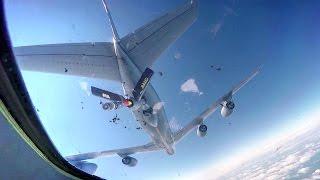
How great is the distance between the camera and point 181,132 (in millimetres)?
18812

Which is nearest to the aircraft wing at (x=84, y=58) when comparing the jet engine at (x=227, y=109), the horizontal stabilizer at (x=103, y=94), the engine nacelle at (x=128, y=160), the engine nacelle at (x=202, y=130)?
the horizontal stabilizer at (x=103, y=94)

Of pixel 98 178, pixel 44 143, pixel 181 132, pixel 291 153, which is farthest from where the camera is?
pixel 291 153

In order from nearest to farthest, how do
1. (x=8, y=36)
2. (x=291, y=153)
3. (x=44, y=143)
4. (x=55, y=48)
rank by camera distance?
(x=8, y=36) → (x=44, y=143) → (x=55, y=48) → (x=291, y=153)

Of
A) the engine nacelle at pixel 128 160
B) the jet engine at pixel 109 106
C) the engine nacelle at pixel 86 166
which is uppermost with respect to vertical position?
the engine nacelle at pixel 128 160

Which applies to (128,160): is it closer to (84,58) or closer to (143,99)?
(143,99)

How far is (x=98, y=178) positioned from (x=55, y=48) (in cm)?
1081

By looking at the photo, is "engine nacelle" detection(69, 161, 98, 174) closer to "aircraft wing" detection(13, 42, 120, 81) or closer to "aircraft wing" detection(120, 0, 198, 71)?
"aircraft wing" detection(13, 42, 120, 81)

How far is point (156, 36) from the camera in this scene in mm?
15516

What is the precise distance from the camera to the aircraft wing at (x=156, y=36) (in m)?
15.0

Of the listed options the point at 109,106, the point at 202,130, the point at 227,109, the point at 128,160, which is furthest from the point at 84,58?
the point at 227,109

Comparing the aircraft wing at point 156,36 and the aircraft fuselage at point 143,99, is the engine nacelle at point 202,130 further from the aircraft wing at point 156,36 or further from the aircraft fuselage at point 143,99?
the aircraft wing at point 156,36

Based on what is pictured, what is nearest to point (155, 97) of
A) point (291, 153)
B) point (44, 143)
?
point (44, 143)

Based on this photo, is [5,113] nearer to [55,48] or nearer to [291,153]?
[55,48]

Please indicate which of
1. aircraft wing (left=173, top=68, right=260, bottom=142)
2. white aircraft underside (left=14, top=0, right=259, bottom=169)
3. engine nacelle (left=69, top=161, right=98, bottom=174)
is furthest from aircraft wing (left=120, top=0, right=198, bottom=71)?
engine nacelle (left=69, top=161, right=98, bottom=174)
